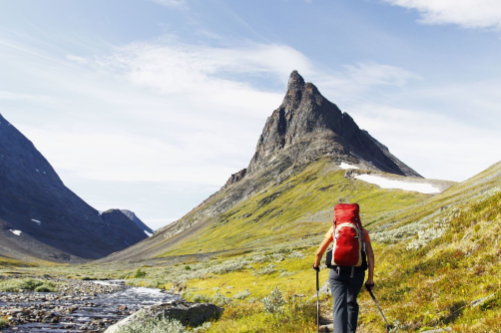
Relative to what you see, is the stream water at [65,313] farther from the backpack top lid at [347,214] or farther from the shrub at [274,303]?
the backpack top lid at [347,214]

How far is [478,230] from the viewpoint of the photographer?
53.0 ft

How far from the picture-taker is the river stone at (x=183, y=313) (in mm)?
19734

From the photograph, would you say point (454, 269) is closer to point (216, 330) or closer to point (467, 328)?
point (467, 328)

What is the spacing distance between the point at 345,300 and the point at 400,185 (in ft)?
552

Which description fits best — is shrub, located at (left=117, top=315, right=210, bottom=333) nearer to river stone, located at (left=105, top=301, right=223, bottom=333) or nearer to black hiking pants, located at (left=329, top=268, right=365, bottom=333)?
river stone, located at (left=105, top=301, right=223, bottom=333)

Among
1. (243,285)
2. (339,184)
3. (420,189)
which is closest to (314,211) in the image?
(339,184)

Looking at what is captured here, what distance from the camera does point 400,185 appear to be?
16575 cm

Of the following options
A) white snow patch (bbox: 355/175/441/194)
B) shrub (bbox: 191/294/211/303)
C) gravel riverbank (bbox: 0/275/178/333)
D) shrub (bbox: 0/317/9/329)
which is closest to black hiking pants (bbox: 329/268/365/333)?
gravel riverbank (bbox: 0/275/178/333)

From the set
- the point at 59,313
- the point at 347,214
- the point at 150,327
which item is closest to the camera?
the point at 347,214

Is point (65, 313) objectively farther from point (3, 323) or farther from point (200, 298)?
point (200, 298)

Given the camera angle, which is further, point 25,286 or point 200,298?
point 25,286

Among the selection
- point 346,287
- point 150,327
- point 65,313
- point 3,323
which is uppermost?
point 346,287

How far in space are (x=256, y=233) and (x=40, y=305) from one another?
509 ft

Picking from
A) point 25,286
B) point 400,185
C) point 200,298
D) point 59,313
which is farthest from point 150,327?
point 400,185
